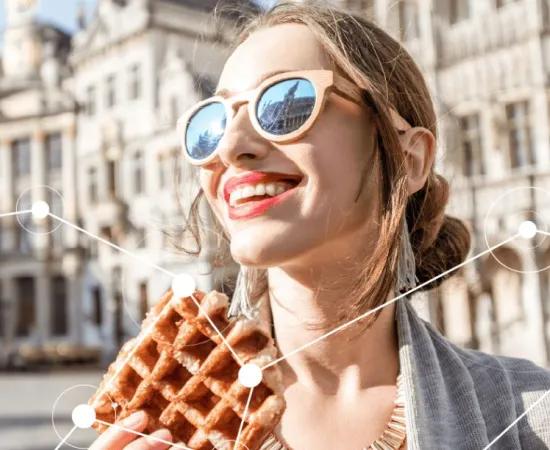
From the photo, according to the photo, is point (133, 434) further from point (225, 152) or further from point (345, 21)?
point (345, 21)

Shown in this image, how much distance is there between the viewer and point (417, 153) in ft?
1.96

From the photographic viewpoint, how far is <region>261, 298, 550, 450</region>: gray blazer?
54 centimetres

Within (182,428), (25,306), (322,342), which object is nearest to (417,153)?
(322,342)

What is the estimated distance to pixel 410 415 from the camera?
53 cm

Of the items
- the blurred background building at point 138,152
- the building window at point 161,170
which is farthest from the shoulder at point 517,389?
the building window at point 161,170

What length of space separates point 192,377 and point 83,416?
8 cm

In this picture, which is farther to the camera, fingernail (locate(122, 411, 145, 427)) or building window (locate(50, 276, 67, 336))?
building window (locate(50, 276, 67, 336))

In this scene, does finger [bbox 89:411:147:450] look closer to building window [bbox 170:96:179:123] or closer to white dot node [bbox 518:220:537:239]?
white dot node [bbox 518:220:537:239]

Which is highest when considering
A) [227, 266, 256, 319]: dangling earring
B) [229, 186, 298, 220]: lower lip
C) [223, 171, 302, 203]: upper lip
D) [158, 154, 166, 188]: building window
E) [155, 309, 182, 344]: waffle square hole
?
[158, 154, 166, 188]: building window

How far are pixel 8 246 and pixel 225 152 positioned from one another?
5516 mm

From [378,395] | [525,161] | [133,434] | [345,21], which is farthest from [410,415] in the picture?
[525,161]

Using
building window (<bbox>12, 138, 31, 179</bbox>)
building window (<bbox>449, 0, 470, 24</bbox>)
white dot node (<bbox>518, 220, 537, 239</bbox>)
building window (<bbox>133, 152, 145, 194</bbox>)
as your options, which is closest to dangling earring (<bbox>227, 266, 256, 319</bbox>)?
white dot node (<bbox>518, 220, 537, 239</bbox>)

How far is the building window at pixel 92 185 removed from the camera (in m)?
5.41

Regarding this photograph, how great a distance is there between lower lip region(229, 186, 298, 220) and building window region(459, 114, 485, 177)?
3.40 m
